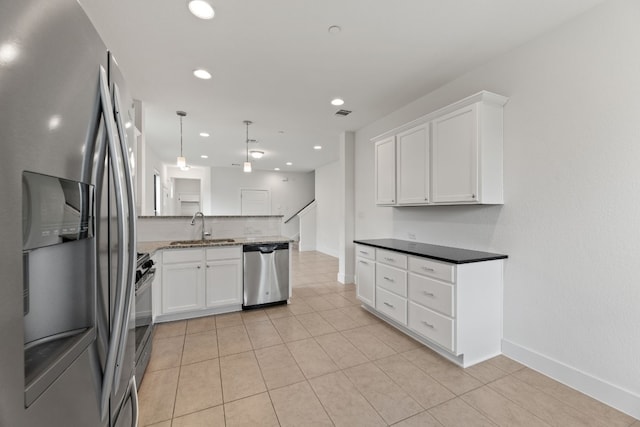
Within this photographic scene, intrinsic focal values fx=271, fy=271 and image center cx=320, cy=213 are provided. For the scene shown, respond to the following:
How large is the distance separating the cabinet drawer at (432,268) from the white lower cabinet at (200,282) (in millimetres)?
2137

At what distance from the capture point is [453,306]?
2.27 m

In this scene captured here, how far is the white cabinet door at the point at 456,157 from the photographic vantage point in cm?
244

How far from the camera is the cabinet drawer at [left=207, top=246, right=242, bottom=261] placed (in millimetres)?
3352

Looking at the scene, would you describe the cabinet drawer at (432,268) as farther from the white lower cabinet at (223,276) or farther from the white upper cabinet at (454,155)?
the white lower cabinet at (223,276)

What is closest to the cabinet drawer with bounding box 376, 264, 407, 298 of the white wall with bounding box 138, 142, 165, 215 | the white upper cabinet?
the white upper cabinet

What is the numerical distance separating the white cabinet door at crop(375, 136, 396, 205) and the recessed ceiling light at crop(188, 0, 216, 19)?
7.58 ft

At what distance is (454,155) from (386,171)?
40.8 inches

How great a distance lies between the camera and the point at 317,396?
6.36 feet

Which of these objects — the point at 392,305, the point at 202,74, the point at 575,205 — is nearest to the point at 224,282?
the point at 392,305

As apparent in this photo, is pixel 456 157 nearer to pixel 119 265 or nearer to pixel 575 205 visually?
pixel 575 205

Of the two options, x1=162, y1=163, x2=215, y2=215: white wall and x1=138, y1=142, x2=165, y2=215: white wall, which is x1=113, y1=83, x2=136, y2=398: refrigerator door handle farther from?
x1=162, y1=163, x2=215, y2=215: white wall

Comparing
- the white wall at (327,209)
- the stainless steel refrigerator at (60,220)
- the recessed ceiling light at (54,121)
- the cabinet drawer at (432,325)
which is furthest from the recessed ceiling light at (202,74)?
the white wall at (327,209)

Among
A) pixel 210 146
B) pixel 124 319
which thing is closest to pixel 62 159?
pixel 124 319

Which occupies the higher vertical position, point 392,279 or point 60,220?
point 60,220
